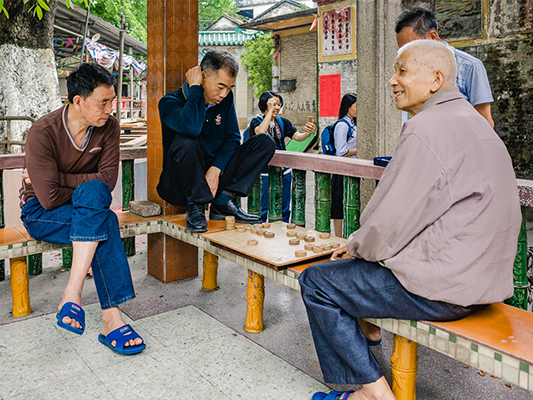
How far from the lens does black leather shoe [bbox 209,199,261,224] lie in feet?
13.1

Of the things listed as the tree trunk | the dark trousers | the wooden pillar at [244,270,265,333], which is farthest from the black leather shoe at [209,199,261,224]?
the tree trunk

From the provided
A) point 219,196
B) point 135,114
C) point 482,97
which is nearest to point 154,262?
point 219,196

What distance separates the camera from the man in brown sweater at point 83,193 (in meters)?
3.03

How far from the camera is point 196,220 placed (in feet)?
12.3

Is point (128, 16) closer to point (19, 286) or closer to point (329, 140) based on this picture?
point (329, 140)

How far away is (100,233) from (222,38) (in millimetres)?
26550

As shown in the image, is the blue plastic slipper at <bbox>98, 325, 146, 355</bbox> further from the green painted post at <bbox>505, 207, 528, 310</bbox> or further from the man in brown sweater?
the green painted post at <bbox>505, 207, 528, 310</bbox>

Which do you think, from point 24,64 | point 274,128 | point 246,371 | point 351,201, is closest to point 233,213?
point 351,201

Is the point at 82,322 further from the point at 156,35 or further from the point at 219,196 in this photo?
the point at 156,35

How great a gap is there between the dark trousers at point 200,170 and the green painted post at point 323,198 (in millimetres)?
460

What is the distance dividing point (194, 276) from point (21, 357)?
1.70 metres

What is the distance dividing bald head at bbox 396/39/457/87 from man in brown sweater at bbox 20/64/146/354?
1950 mm

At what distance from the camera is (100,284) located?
313 centimetres

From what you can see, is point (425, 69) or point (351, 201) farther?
point (351, 201)
